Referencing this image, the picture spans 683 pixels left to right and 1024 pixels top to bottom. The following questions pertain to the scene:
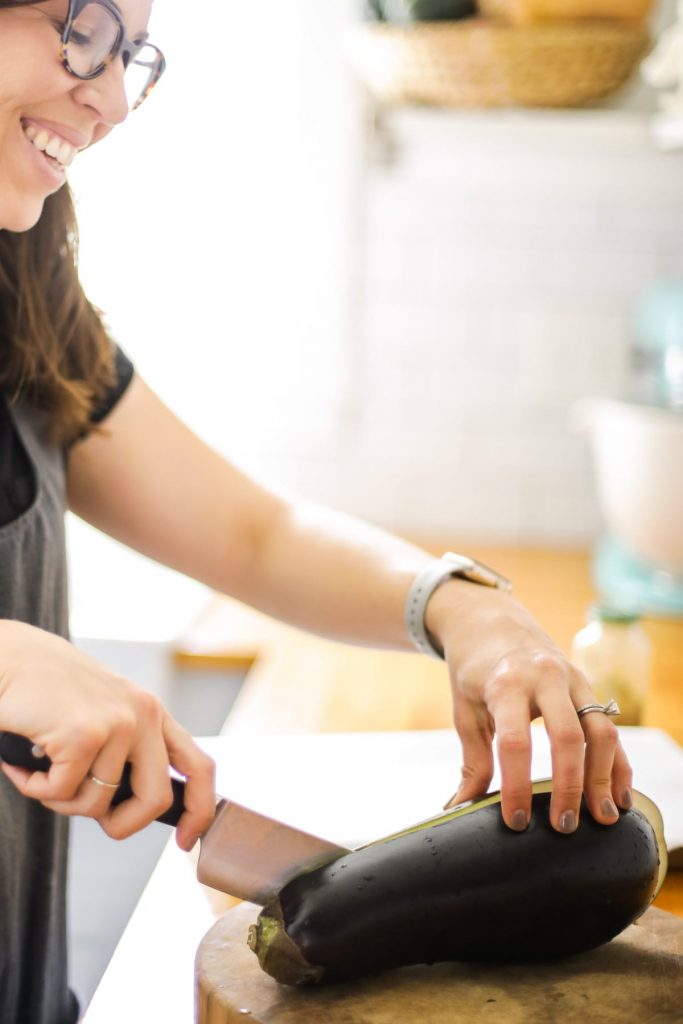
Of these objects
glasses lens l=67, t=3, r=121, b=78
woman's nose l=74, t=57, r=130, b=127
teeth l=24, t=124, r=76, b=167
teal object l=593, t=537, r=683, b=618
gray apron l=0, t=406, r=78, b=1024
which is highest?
glasses lens l=67, t=3, r=121, b=78

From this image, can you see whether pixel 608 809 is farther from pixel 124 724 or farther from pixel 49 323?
pixel 49 323

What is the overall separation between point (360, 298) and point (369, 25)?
45 centimetres

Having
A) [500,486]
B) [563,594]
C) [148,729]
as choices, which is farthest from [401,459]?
[148,729]

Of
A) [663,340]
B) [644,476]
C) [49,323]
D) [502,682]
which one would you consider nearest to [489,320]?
[663,340]

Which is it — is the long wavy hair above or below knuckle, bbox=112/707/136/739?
above

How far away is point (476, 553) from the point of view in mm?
2115

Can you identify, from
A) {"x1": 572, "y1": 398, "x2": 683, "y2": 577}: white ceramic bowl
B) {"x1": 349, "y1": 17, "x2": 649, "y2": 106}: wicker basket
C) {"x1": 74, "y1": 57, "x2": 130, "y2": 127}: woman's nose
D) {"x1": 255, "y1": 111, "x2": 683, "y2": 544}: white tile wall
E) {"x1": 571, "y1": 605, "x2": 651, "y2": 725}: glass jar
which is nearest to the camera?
{"x1": 74, "y1": 57, "x2": 130, "y2": 127}: woman's nose

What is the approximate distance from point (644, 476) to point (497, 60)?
641 mm

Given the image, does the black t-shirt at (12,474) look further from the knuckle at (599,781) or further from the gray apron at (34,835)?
the knuckle at (599,781)

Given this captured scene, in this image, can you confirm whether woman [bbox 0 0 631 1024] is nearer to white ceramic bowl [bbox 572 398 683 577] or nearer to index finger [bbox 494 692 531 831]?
index finger [bbox 494 692 531 831]

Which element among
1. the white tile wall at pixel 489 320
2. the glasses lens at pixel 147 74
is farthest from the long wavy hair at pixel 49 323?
the white tile wall at pixel 489 320

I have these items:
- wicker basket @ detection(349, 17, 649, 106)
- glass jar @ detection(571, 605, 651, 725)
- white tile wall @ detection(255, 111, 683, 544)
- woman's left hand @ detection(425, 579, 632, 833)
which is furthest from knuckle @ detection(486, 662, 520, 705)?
white tile wall @ detection(255, 111, 683, 544)

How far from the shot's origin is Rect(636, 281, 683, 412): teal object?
1.84 m

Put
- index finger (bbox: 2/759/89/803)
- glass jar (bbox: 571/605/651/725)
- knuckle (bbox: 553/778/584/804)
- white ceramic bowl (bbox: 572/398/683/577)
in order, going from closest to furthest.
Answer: index finger (bbox: 2/759/89/803) → knuckle (bbox: 553/778/584/804) → glass jar (bbox: 571/605/651/725) → white ceramic bowl (bbox: 572/398/683/577)
